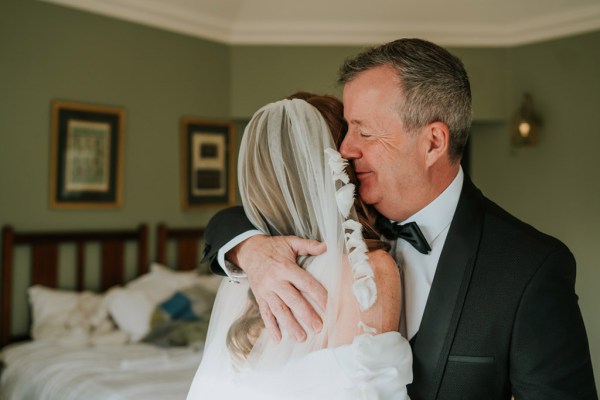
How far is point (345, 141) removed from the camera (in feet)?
4.98

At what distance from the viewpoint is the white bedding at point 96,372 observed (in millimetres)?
3053

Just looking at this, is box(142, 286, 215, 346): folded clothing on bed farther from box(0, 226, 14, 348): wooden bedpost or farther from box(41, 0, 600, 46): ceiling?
box(41, 0, 600, 46): ceiling

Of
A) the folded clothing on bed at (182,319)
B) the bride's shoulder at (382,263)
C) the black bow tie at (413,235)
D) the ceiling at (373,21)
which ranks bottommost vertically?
the folded clothing on bed at (182,319)

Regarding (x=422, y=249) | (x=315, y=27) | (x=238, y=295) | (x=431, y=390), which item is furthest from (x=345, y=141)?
(x=315, y=27)

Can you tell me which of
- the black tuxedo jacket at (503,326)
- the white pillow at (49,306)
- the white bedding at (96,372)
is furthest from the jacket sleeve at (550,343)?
the white pillow at (49,306)

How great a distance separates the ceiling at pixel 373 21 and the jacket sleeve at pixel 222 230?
11.4 feet

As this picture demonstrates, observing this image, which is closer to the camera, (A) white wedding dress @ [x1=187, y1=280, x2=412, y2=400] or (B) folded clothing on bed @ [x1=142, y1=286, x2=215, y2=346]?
(A) white wedding dress @ [x1=187, y1=280, x2=412, y2=400]

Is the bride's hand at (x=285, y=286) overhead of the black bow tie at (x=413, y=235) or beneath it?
beneath

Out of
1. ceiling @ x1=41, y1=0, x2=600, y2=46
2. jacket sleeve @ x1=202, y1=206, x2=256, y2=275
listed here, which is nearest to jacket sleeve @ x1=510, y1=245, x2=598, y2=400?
jacket sleeve @ x1=202, y1=206, x2=256, y2=275

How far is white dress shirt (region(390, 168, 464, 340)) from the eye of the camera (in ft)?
4.95

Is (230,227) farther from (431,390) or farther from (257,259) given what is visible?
(431,390)

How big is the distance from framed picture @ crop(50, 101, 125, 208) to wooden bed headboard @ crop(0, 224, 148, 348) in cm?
22

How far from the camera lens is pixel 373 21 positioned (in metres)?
5.14

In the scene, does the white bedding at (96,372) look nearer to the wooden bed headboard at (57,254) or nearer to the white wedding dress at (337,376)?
the wooden bed headboard at (57,254)
